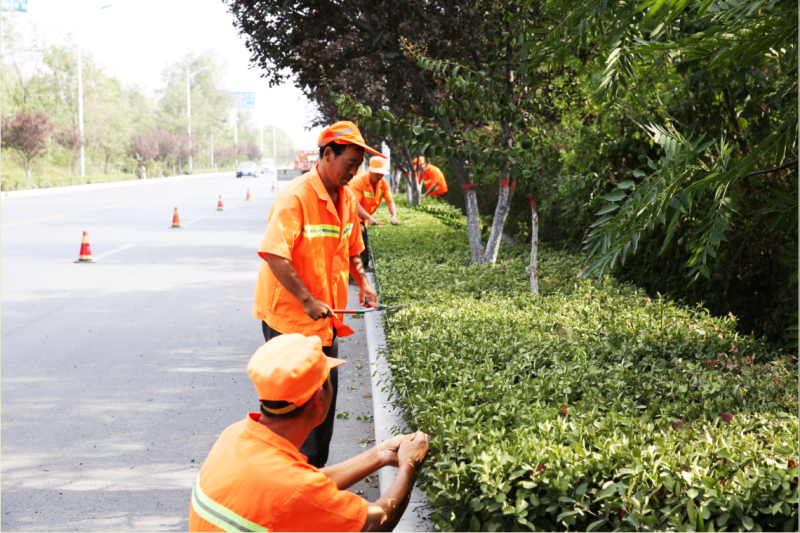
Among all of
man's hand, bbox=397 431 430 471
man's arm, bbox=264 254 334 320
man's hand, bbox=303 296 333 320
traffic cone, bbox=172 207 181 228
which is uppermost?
man's arm, bbox=264 254 334 320

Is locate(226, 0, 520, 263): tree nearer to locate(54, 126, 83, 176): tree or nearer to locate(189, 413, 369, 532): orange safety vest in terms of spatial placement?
locate(189, 413, 369, 532): orange safety vest

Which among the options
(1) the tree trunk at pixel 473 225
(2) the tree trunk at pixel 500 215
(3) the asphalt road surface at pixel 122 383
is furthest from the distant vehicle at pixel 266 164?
(2) the tree trunk at pixel 500 215

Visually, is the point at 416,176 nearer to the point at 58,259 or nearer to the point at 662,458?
the point at 58,259

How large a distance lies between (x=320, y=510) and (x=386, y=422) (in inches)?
90.6

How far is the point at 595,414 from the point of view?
3523 mm

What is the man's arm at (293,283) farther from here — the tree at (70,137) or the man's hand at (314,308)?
the tree at (70,137)

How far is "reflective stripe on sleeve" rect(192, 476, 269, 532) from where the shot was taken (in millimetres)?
1982

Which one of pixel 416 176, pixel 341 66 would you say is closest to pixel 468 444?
pixel 341 66

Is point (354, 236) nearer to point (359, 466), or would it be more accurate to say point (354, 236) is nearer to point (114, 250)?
point (359, 466)

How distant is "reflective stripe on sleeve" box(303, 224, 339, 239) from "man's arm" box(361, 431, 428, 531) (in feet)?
4.56

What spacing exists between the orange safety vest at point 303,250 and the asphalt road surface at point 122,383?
1264mm

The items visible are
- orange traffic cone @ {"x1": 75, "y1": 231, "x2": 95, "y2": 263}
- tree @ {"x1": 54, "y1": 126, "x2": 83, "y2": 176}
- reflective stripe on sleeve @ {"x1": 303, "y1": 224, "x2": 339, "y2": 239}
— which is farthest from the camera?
tree @ {"x1": 54, "y1": 126, "x2": 83, "y2": 176}

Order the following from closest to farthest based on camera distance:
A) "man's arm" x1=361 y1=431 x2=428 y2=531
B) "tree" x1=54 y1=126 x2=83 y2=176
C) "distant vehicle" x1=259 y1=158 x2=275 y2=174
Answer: "man's arm" x1=361 y1=431 x2=428 y2=531
"tree" x1=54 y1=126 x2=83 y2=176
"distant vehicle" x1=259 y1=158 x2=275 y2=174

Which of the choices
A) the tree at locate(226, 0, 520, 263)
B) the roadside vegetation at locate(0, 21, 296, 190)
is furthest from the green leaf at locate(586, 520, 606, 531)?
the roadside vegetation at locate(0, 21, 296, 190)
